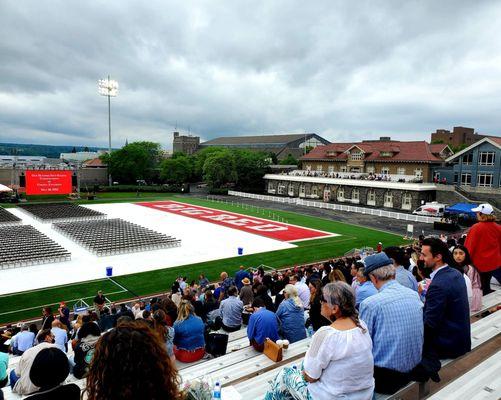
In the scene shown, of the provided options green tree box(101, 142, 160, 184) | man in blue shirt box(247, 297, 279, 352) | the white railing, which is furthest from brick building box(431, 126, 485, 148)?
man in blue shirt box(247, 297, 279, 352)

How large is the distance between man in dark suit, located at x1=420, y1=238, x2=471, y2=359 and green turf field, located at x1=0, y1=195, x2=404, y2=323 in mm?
16090

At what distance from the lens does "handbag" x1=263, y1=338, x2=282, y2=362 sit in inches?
234

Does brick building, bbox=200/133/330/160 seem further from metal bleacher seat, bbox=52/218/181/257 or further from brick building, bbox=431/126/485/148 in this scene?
metal bleacher seat, bbox=52/218/181/257

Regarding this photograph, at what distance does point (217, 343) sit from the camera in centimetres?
769

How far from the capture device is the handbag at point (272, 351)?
234 inches

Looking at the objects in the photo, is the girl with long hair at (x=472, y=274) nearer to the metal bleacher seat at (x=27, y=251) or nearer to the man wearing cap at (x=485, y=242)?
the man wearing cap at (x=485, y=242)

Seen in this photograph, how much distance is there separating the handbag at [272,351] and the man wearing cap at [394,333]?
1.98 meters

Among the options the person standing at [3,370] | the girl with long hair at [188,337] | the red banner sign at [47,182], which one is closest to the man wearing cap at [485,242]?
the girl with long hair at [188,337]

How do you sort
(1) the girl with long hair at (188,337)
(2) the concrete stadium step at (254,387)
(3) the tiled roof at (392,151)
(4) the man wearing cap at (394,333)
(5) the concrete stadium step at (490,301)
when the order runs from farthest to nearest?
(3) the tiled roof at (392,151), (1) the girl with long hair at (188,337), (5) the concrete stadium step at (490,301), (2) the concrete stadium step at (254,387), (4) the man wearing cap at (394,333)

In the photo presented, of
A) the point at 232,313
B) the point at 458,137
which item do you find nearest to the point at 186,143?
the point at 458,137

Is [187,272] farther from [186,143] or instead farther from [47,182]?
[186,143]

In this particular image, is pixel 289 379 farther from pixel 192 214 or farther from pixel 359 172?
pixel 359 172

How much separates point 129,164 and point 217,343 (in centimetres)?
7515

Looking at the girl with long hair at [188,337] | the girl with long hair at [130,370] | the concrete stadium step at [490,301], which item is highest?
the girl with long hair at [130,370]
